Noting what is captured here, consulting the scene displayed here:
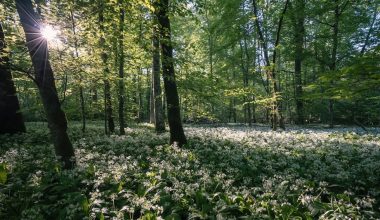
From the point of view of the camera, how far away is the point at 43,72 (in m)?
8.07

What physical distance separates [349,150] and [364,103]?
27.2 m

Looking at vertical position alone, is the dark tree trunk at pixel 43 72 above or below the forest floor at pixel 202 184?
above

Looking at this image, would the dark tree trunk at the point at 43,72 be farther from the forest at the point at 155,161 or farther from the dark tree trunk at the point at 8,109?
the dark tree trunk at the point at 8,109

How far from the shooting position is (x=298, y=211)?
216 inches

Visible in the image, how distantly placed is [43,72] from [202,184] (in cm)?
542

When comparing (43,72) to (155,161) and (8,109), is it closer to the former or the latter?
(155,161)

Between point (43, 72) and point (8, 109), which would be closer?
point (43, 72)

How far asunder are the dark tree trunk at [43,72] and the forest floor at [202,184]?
934 millimetres

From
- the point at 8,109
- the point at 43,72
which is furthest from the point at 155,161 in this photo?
the point at 8,109

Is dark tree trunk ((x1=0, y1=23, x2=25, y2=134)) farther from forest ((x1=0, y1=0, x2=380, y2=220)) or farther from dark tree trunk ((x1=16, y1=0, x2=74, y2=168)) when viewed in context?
dark tree trunk ((x1=16, y1=0, x2=74, y2=168))

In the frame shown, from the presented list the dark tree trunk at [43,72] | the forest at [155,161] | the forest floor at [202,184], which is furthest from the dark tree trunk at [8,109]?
the dark tree trunk at [43,72]

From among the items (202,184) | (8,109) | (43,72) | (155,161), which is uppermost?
(43,72)

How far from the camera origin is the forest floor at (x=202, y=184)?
5512 mm

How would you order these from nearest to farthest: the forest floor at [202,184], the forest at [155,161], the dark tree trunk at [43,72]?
the forest floor at [202,184], the forest at [155,161], the dark tree trunk at [43,72]
